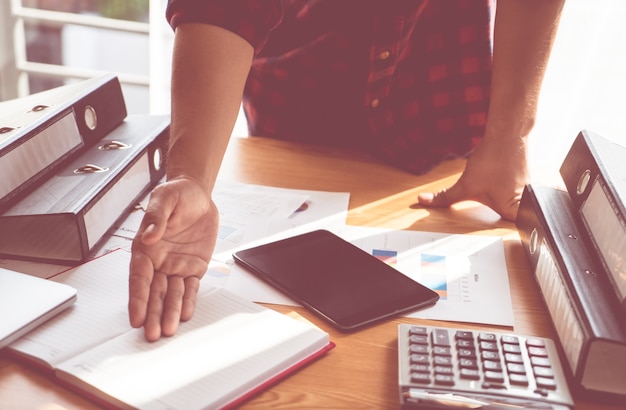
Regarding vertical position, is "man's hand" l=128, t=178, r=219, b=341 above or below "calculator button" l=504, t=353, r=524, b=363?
above

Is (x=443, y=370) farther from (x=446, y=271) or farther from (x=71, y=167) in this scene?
(x=71, y=167)

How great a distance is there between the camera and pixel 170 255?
795 millimetres

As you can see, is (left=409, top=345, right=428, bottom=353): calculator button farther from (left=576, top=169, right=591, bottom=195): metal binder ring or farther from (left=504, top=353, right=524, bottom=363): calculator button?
(left=576, top=169, right=591, bottom=195): metal binder ring

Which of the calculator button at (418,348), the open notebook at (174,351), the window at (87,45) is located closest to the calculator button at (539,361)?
the calculator button at (418,348)

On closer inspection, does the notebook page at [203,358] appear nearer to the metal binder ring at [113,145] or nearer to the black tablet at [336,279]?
the black tablet at [336,279]

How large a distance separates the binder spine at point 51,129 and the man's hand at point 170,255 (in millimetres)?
199

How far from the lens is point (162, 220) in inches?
29.7

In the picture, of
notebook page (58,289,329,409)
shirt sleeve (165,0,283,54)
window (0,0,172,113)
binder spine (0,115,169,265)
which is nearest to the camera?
notebook page (58,289,329,409)

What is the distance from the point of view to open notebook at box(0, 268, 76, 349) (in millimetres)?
672

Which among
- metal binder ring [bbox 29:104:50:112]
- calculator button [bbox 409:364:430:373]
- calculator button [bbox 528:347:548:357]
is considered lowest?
calculator button [bbox 409:364:430:373]

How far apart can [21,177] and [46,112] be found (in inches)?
4.8

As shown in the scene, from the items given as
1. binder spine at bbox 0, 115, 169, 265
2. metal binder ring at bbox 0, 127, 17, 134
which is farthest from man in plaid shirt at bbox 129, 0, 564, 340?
metal binder ring at bbox 0, 127, 17, 134

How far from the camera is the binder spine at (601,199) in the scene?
0.71 meters

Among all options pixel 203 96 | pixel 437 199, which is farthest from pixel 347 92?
pixel 203 96
